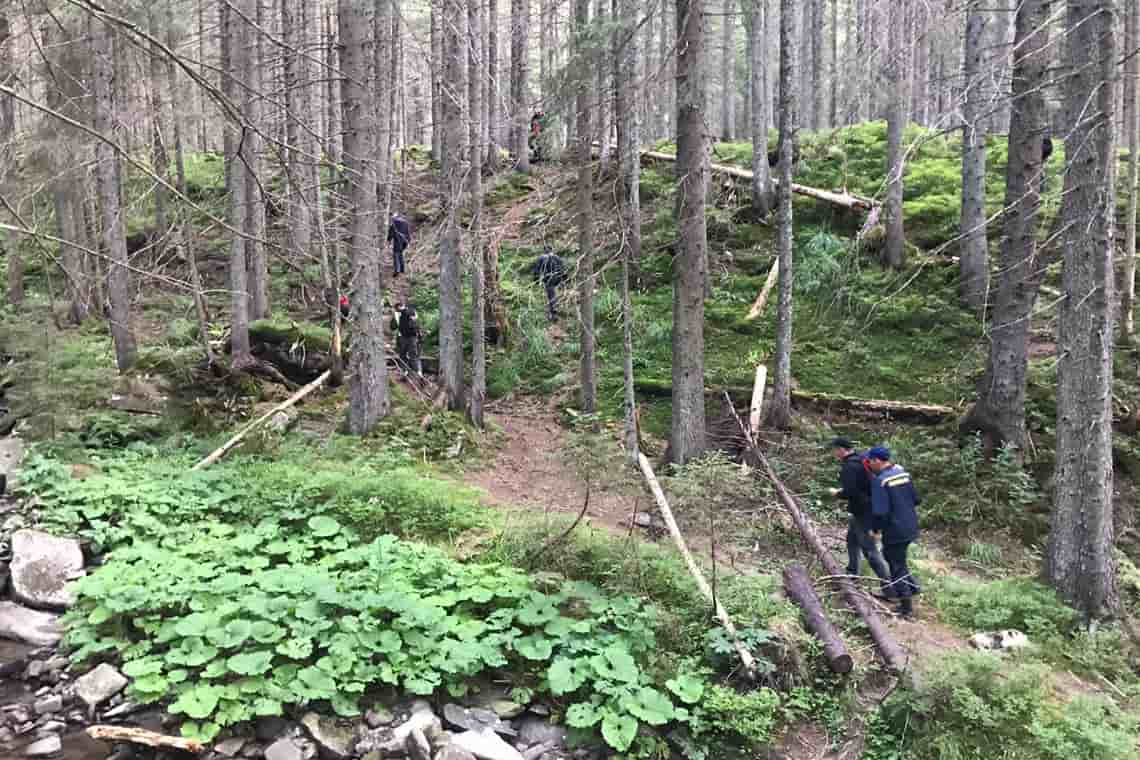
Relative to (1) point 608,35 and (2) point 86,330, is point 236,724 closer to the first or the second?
(1) point 608,35

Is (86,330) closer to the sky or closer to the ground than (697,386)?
closer to the sky

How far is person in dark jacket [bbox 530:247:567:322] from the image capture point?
15830mm

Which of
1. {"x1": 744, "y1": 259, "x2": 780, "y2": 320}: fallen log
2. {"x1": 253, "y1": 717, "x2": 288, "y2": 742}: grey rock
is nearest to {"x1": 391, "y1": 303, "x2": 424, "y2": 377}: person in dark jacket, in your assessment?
{"x1": 744, "y1": 259, "x2": 780, "y2": 320}: fallen log

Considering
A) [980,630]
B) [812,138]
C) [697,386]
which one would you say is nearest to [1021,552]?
[980,630]

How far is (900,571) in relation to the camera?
24.5 ft

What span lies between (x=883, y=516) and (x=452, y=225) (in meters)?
8.02

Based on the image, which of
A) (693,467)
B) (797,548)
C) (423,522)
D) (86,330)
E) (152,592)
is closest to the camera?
(152,592)

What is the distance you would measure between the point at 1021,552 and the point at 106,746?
9.37 metres

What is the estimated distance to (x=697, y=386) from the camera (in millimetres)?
10812

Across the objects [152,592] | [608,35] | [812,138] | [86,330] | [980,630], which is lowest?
[980,630]

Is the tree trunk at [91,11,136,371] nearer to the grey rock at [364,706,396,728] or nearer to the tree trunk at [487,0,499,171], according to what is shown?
the grey rock at [364,706,396,728]

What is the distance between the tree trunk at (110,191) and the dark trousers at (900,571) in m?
11.0

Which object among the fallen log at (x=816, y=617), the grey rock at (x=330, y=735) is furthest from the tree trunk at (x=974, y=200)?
the grey rock at (x=330, y=735)

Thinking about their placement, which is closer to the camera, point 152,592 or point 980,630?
point 152,592
